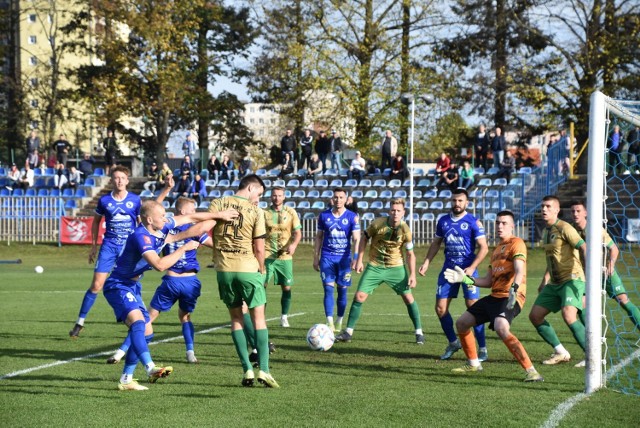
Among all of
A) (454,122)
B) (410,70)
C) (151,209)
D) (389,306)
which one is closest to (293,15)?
(410,70)

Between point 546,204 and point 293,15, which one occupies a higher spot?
point 293,15

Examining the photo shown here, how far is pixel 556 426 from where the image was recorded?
278 inches

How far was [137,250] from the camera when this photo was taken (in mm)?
8734

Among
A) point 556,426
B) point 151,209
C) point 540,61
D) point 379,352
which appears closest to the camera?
point 556,426

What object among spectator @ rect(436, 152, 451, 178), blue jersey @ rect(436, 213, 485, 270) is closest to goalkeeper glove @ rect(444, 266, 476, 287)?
blue jersey @ rect(436, 213, 485, 270)

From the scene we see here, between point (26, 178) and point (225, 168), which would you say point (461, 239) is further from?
point (26, 178)

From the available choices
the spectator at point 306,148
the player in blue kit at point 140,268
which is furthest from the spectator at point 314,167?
the player in blue kit at point 140,268

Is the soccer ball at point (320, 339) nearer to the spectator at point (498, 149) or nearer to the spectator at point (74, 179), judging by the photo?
the spectator at point (498, 149)

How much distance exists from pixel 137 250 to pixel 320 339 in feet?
10.8

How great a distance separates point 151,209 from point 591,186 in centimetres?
449

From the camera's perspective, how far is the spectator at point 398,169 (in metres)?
34.2

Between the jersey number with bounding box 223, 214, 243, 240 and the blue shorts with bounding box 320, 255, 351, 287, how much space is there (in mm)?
5099

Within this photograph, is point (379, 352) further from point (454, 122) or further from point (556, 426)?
point (454, 122)

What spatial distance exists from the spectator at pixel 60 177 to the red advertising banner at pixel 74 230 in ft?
16.0
